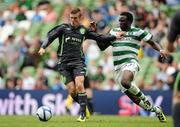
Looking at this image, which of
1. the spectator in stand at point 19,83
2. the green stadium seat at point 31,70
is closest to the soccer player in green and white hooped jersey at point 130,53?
the spectator in stand at point 19,83

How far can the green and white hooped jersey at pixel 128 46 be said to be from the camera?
16.6 m

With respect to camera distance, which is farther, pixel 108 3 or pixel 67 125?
pixel 108 3

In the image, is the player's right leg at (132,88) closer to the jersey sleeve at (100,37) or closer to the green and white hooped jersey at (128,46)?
the green and white hooped jersey at (128,46)

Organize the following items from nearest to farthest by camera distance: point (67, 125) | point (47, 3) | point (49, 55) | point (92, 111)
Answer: point (67, 125), point (92, 111), point (49, 55), point (47, 3)

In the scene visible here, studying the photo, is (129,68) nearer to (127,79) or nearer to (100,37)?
(127,79)

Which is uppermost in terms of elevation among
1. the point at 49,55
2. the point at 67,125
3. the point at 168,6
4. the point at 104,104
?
the point at 168,6

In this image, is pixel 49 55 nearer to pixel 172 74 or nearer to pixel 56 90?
pixel 56 90

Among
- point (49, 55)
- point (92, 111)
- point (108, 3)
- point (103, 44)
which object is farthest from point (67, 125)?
point (108, 3)

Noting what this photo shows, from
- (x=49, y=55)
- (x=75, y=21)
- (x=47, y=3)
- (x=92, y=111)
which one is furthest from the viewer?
(x=47, y=3)

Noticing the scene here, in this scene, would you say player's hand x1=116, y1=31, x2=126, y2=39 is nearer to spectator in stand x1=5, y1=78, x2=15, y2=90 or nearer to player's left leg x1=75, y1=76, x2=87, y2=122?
player's left leg x1=75, y1=76, x2=87, y2=122

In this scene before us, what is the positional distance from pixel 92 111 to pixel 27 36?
20.7 ft

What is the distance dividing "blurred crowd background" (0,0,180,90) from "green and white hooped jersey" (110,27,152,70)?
6892 millimetres

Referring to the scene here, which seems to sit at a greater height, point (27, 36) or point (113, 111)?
point (27, 36)

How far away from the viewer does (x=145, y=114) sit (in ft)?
76.7
